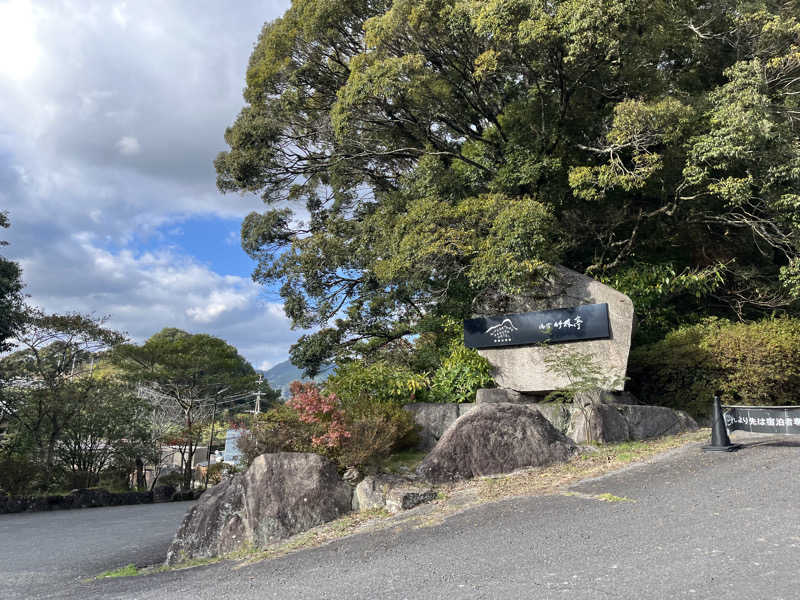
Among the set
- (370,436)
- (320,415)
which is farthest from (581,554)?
(320,415)

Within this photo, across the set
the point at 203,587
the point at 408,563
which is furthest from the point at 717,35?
the point at 203,587

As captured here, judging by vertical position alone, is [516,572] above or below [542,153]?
below

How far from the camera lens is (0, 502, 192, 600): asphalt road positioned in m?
5.36

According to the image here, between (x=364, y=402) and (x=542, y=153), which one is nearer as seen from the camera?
(x=364, y=402)

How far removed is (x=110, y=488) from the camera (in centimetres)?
1400

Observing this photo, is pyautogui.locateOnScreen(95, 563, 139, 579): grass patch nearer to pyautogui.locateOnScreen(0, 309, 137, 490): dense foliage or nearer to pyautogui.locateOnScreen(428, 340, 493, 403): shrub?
pyautogui.locateOnScreen(428, 340, 493, 403): shrub

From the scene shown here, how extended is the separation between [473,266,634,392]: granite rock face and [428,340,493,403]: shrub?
31cm

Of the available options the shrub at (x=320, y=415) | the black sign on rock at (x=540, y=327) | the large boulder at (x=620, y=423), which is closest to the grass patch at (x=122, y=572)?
the shrub at (x=320, y=415)

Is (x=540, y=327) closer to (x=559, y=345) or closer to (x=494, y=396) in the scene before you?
(x=559, y=345)

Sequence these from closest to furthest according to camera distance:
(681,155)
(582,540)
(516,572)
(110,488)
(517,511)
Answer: (516,572), (582,540), (517,511), (681,155), (110,488)

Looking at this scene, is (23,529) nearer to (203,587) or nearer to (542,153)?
(203,587)

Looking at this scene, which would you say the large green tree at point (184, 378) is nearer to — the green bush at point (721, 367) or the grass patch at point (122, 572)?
the grass patch at point (122, 572)

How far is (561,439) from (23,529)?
9.08 metres

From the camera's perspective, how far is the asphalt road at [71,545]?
211 inches
